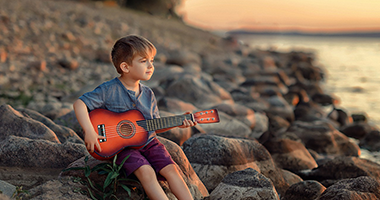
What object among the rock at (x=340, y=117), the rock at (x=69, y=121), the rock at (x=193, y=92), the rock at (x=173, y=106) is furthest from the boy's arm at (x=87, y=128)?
the rock at (x=340, y=117)

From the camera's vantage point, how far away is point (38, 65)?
939 cm

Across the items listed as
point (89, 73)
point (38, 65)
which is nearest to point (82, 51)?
point (89, 73)

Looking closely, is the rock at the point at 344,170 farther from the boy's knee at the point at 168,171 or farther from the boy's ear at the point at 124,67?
the boy's ear at the point at 124,67

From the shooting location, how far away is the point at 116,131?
2.88 metres

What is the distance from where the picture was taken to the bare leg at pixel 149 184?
9.11 feet

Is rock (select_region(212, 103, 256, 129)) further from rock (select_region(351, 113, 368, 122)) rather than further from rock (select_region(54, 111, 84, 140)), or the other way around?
rock (select_region(351, 113, 368, 122))

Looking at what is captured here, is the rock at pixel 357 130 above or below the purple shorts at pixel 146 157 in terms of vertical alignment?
below

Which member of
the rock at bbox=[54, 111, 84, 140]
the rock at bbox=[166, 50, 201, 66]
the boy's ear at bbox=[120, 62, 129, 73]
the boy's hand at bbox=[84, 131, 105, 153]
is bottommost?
the rock at bbox=[166, 50, 201, 66]

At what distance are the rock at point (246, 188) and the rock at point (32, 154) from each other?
1316mm

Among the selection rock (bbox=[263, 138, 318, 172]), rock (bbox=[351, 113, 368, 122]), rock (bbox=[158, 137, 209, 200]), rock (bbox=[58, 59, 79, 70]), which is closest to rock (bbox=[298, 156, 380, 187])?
rock (bbox=[263, 138, 318, 172])

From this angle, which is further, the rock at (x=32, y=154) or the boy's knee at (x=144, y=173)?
the rock at (x=32, y=154)

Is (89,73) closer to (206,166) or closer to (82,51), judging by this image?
(82,51)

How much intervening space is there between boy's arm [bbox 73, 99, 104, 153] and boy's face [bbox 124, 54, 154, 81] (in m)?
0.44

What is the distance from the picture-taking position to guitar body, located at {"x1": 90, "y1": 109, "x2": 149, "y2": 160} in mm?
2837
